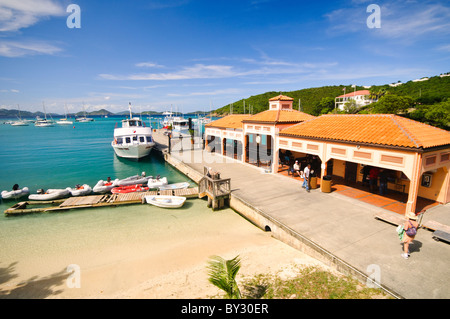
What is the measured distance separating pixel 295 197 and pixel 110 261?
10440 mm

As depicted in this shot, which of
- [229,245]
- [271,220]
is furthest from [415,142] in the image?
[229,245]

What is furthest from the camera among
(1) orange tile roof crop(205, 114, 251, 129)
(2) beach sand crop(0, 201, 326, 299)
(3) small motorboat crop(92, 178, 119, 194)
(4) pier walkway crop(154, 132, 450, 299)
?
(1) orange tile roof crop(205, 114, 251, 129)

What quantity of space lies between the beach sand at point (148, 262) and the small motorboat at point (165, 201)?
2549mm

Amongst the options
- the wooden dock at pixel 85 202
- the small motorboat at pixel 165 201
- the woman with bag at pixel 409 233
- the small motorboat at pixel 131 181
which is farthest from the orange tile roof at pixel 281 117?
the woman with bag at pixel 409 233

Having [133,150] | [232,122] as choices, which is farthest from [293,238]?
[133,150]

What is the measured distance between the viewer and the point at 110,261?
10.6 metres

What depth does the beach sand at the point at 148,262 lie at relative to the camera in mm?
8422

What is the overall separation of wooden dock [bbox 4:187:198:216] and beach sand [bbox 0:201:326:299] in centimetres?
399

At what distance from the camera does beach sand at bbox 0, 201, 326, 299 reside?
8422mm

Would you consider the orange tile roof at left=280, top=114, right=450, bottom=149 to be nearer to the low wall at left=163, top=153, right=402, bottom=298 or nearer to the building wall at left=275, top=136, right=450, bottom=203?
the building wall at left=275, top=136, right=450, bottom=203

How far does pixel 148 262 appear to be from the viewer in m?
10.3

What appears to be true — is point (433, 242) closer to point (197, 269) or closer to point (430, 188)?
point (430, 188)
